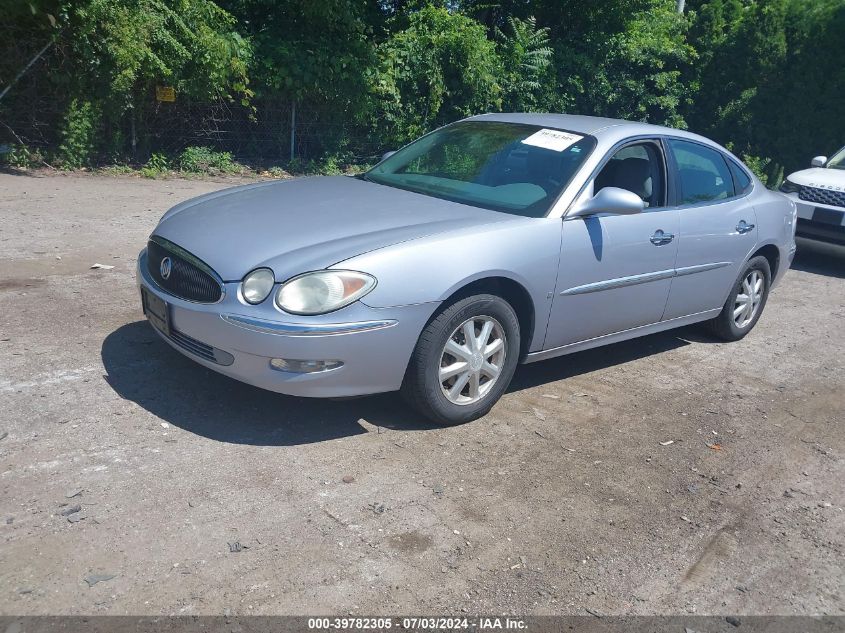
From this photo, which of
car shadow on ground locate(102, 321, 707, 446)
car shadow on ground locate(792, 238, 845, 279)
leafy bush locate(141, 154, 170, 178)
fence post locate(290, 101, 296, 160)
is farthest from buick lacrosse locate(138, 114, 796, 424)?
fence post locate(290, 101, 296, 160)

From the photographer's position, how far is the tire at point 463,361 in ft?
14.8

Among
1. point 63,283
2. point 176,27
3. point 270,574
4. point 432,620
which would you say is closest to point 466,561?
point 432,620

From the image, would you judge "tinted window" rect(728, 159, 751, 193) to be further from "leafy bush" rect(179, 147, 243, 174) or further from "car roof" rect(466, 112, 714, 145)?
"leafy bush" rect(179, 147, 243, 174)

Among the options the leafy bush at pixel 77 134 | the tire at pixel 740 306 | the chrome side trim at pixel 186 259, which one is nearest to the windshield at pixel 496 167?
the chrome side trim at pixel 186 259

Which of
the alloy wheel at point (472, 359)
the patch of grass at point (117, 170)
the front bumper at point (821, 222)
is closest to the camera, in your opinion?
the alloy wheel at point (472, 359)

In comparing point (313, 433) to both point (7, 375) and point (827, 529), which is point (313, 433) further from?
point (827, 529)

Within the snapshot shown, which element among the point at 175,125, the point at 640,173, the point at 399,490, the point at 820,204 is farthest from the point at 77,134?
the point at 399,490

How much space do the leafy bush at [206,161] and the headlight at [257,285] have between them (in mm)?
10005

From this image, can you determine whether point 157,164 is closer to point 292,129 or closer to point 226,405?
point 292,129

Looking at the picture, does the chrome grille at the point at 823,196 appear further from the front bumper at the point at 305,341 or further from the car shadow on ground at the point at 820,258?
the front bumper at the point at 305,341

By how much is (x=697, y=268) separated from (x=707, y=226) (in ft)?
1.01

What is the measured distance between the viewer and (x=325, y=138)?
15398 millimetres

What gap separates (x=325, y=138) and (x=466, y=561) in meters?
12.7

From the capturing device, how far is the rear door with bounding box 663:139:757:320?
596 centimetres
